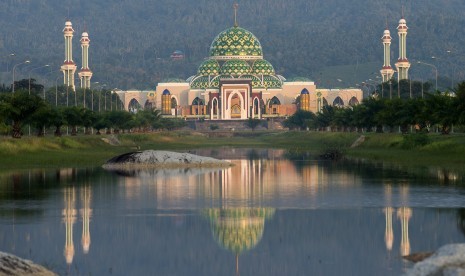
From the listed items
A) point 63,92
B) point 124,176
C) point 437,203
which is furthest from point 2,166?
point 63,92

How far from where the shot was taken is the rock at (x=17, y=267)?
20377mm

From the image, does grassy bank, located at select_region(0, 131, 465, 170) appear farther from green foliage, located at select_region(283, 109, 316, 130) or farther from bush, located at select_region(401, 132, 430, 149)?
green foliage, located at select_region(283, 109, 316, 130)

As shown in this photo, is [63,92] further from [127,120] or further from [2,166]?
[2,166]

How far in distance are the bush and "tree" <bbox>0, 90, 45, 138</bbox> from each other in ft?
84.5

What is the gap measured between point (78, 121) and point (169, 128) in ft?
266

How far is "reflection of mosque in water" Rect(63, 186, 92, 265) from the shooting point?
25922 mm

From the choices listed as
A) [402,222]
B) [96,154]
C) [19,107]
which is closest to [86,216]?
[402,222]

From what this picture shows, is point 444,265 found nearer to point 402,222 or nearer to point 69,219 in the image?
point 402,222

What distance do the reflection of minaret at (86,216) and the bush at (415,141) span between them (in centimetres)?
3678

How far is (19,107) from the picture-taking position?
262ft

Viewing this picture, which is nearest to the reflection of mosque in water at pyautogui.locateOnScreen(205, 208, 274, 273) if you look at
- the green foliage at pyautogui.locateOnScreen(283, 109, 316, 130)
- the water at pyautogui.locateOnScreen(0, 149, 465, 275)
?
the water at pyautogui.locateOnScreen(0, 149, 465, 275)

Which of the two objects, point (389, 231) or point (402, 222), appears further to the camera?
point (402, 222)

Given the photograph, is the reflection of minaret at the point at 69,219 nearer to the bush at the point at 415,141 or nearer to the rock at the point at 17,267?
the rock at the point at 17,267

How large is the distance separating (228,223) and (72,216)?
16.1 ft
